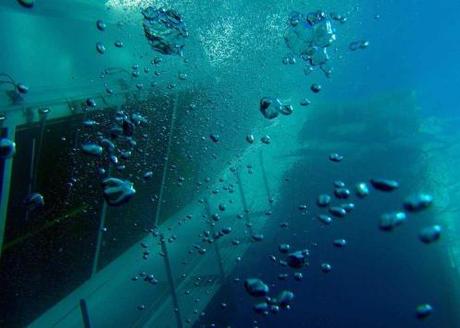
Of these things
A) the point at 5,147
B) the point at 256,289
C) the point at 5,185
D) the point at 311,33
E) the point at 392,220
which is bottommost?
the point at 256,289

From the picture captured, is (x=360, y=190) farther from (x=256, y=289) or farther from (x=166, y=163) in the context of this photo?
(x=166, y=163)

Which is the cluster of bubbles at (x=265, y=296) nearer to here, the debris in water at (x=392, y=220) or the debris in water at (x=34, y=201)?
the debris in water at (x=392, y=220)

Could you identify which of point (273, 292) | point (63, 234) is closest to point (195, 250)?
point (273, 292)

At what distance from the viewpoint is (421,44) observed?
13594 millimetres

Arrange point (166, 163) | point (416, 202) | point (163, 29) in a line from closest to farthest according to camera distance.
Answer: point (416, 202), point (163, 29), point (166, 163)

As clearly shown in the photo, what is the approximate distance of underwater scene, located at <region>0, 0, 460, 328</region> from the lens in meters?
7.52

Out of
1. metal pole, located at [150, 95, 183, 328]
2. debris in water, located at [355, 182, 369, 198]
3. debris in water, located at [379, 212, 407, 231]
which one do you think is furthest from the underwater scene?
debris in water, located at [355, 182, 369, 198]

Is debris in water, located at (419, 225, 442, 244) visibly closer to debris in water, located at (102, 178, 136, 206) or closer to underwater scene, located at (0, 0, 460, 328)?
underwater scene, located at (0, 0, 460, 328)

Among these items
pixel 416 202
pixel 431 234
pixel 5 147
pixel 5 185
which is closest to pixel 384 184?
pixel 416 202

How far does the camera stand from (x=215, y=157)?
17.2 metres

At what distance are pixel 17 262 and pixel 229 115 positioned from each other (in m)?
10.1

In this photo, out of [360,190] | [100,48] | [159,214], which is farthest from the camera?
[159,214]

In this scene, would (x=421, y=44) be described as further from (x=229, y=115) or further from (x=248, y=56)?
(x=229, y=115)

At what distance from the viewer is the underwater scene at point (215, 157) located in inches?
296
